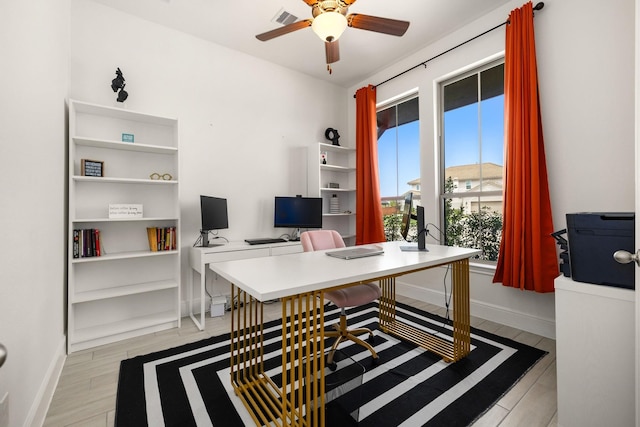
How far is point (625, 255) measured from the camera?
3.49ft

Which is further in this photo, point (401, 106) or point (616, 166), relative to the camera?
point (401, 106)

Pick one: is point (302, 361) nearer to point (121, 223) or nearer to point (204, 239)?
point (204, 239)

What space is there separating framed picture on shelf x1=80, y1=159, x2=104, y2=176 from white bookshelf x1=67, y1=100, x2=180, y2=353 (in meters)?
0.07

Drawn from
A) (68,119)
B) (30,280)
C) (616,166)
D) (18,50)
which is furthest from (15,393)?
(616,166)

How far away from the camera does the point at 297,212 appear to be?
11.7ft

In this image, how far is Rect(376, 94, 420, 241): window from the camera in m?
3.62

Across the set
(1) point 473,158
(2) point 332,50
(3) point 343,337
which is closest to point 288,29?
(2) point 332,50

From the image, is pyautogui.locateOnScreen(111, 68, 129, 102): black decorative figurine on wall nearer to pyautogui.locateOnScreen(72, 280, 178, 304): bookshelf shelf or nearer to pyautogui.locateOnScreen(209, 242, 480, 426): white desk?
pyautogui.locateOnScreen(72, 280, 178, 304): bookshelf shelf

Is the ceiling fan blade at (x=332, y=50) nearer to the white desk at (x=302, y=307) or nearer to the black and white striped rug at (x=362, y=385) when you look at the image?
the white desk at (x=302, y=307)

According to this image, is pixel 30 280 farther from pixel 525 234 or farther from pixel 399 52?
pixel 399 52

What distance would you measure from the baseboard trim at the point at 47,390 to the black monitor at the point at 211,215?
129 cm

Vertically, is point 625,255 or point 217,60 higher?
point 217,60

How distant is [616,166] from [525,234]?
739 millimetres

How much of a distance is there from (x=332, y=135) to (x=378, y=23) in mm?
2212
